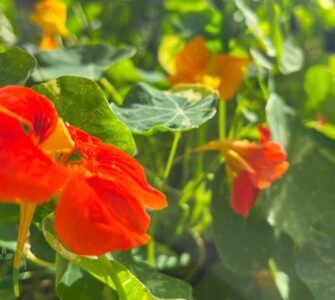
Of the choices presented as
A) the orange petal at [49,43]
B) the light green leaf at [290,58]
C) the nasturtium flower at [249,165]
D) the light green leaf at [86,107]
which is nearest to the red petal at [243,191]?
the nasturtium flower at [249,165]

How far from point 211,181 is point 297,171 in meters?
0.12

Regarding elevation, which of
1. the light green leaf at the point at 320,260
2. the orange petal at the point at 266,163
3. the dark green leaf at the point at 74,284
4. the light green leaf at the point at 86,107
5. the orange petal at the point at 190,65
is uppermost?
the light green leaf at the point at 86,107

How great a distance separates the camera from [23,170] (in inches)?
17.8

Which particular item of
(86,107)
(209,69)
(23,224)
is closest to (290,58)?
(209,69)

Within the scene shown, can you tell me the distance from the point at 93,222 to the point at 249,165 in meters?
0.31

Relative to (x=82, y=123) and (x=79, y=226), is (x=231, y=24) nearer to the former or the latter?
(x=82, y=123)

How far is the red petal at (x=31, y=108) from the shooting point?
20.1 inches

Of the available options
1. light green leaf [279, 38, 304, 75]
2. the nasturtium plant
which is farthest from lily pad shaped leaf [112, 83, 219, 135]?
light green leaf [279, 38, 304, 75]

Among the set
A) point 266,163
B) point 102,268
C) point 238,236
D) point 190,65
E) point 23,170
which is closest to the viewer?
point 23,170

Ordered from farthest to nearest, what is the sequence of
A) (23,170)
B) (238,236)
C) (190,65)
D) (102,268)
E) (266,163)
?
(190,65)
(238,236)
(266,163)
(102,268)
(23,170)

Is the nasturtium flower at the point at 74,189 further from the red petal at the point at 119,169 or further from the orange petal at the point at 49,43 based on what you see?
the orange petal at the point at 49,43

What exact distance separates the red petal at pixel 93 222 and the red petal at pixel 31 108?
74 mm

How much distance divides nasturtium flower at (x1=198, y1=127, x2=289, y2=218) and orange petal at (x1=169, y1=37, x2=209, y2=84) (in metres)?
0.21

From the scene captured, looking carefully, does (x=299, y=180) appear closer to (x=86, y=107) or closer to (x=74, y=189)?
(x=86, y=107)
